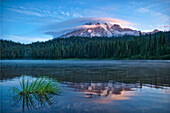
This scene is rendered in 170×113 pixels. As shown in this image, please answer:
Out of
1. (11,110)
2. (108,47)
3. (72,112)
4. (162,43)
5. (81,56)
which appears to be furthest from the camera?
(81,56)

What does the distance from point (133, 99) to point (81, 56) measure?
160m

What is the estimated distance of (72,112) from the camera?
8289mm

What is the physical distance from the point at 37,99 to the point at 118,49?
13063 cm

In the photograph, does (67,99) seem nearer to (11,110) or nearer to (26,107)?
(26,107)

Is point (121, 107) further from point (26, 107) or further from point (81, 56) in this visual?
point (81, 56)

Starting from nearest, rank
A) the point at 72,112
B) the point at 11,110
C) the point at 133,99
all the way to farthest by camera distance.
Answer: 1. the point at 72,112
2. the point at 11,110
3. the point at 133,99

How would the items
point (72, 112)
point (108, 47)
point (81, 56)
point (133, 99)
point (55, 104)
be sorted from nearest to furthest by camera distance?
point (72, 112) < point (55, 104) < point (133, 99) < point (108, 47) < point (81, 56)

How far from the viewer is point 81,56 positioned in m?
171

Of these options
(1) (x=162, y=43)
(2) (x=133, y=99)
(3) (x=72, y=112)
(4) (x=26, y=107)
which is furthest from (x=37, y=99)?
(1) (x=162, y=43)

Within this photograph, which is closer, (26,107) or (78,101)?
(26,107)

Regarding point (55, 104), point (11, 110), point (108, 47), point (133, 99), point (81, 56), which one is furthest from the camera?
point (81, 56)

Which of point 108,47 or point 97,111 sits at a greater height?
point 108,47

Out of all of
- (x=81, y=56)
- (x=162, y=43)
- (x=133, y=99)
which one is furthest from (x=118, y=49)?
(x=133, y=99)

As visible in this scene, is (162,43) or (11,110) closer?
(11,110)
